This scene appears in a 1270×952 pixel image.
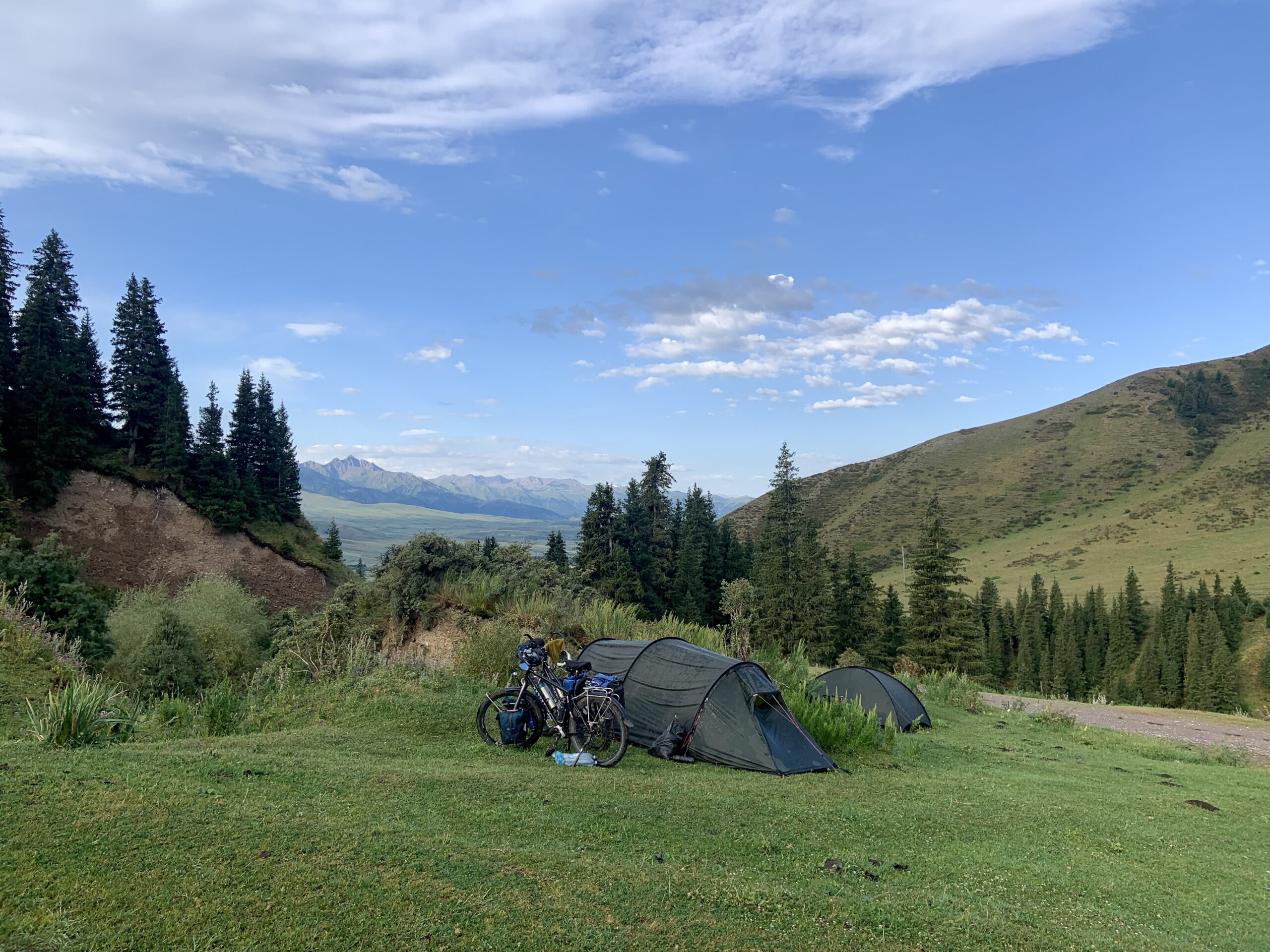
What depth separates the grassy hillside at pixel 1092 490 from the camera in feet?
291

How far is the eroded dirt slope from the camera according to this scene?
133ft

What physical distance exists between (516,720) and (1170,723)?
20.9 metres

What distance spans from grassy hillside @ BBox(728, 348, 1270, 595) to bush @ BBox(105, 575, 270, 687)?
84.0 metres

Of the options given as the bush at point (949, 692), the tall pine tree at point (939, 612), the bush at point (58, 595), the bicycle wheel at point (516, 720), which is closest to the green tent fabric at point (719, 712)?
the bicycle wheel at point (516, 720)

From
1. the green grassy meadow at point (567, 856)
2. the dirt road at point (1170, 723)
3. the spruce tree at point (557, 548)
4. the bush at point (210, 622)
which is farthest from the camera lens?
the spruce tree at point (557, 548)

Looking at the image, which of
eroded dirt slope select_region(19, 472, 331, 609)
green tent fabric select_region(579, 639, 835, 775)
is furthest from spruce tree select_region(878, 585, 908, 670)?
green tent fabric select_region(579, 639, 835, 775)

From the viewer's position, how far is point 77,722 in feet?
21.7

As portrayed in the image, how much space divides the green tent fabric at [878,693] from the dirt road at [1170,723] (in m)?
5.68

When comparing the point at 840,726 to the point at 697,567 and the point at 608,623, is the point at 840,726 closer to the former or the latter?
the point at 608,623

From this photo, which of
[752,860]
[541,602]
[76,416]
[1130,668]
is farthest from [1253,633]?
[76,416]

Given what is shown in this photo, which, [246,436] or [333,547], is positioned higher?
[246,436]

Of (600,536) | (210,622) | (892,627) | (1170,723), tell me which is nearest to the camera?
(1170,723)

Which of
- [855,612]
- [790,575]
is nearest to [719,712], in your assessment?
[790,575]

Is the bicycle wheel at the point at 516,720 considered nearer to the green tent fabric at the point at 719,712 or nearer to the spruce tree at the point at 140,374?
the green tent fabric at the point at 719,712
